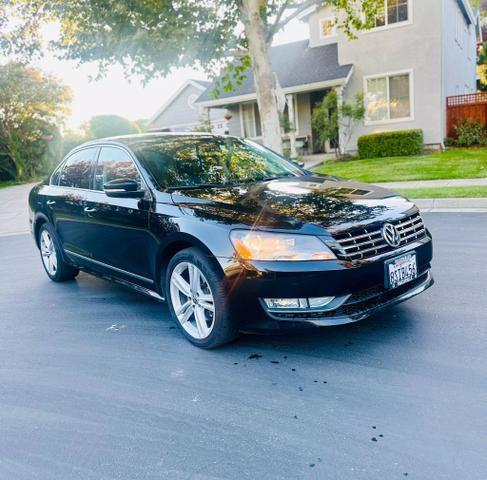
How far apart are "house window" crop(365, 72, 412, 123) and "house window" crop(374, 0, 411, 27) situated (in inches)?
73.1

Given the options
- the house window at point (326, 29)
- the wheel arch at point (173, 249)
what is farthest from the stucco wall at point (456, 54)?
the wheel arch at point (173, 249)

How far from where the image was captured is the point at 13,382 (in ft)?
11.8

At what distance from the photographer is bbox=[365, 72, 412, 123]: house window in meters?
17.9

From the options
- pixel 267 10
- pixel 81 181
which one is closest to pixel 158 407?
pixel 81 181

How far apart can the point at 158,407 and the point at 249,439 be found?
70cm

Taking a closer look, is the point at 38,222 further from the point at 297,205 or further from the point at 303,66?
the point at 303,66

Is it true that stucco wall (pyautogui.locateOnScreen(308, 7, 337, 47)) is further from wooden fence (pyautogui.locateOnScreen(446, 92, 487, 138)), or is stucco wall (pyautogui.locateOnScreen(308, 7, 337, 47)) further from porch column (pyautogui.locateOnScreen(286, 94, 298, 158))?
wooden fence (pyautogui.locateOnScreen(446, 92, 487, 138))

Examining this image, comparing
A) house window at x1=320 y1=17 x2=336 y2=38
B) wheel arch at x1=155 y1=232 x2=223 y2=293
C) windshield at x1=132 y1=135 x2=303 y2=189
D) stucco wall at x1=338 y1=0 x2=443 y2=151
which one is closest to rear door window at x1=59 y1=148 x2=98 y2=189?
windshield at x1=132 y1=135 x2=303 y2=189

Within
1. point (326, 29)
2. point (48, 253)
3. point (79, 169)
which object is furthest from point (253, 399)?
point (326, 29)

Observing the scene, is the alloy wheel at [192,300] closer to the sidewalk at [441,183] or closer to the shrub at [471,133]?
the sidewalk at [441,183]

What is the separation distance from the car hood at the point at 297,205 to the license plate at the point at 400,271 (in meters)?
0.32

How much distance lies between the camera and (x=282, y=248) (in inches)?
130

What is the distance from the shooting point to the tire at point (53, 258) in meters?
5.93

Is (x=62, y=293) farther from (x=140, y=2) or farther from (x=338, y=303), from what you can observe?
(x=140, y=2)
